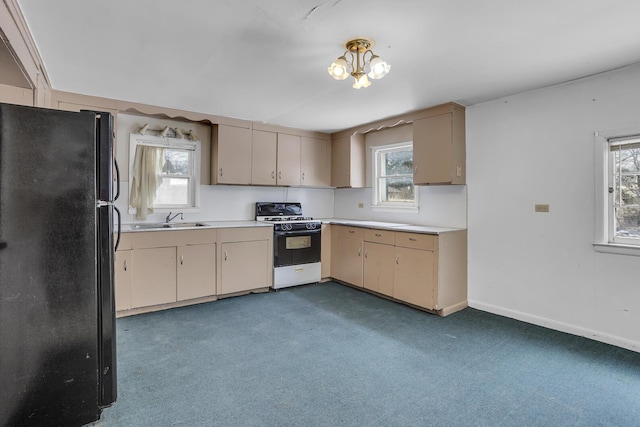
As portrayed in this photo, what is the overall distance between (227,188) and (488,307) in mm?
3697

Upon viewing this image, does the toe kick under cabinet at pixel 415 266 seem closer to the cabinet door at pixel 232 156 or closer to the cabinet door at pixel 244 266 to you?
the cabinet door at pixel 244 266

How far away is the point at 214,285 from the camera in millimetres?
3916

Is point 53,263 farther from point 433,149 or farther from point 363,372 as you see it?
point 433,149

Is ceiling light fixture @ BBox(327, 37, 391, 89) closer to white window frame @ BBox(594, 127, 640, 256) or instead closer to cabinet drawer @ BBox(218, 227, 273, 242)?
white window frame @ BBox(594, 127, 640, 256)

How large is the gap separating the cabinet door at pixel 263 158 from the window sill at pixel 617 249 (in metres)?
3.75

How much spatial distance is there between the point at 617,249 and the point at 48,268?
4036mm

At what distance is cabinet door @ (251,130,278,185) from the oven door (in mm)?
830

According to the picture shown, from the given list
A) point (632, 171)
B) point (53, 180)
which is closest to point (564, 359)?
point (632, 171)

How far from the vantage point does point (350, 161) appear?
16.4 feet

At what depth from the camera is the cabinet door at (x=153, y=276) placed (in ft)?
11.2

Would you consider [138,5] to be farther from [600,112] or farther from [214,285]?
[600,112]

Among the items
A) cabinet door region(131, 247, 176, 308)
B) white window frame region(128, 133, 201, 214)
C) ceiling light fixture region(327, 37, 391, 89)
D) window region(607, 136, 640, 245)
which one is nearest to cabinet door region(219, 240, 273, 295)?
cabinet door region(131, 247, 176, 308)

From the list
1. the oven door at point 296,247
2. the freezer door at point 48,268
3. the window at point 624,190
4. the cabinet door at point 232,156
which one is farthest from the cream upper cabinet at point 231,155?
the window at point 624,190

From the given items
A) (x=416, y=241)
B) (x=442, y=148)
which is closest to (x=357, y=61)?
(x=442, y=148)
